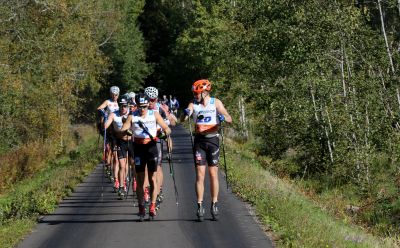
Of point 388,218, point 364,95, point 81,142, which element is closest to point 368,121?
point 364,95

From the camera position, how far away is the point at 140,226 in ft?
39.2

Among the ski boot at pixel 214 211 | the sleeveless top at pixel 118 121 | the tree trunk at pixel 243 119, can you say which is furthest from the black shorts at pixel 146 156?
the tree trunk at pixel 243 119

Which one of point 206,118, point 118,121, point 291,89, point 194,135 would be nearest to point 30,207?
point 118,121

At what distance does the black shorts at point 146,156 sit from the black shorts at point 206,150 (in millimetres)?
750

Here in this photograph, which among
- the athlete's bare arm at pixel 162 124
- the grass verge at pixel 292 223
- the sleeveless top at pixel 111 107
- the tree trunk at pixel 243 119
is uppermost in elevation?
the sleeveless top at pixel 111 107

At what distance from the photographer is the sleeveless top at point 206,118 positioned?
39.7ft

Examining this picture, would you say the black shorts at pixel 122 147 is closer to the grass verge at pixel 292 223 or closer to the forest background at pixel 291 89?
the grass verge at pixel 292 223

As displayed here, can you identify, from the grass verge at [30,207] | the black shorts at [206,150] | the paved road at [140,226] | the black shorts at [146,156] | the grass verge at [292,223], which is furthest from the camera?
the black shorts at [146,156]

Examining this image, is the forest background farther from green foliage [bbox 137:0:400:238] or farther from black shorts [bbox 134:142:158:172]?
black shorts [bbox 134:142:158:172]

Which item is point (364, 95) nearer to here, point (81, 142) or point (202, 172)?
point (202, 172)

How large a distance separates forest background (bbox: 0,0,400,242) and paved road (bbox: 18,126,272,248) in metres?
6.16

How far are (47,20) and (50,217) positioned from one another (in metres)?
21.2

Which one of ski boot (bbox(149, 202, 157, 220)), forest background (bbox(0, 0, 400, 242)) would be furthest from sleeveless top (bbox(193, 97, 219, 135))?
forest background (bbox(0, 0, 400, 242))

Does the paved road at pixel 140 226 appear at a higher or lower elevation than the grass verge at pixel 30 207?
lower
